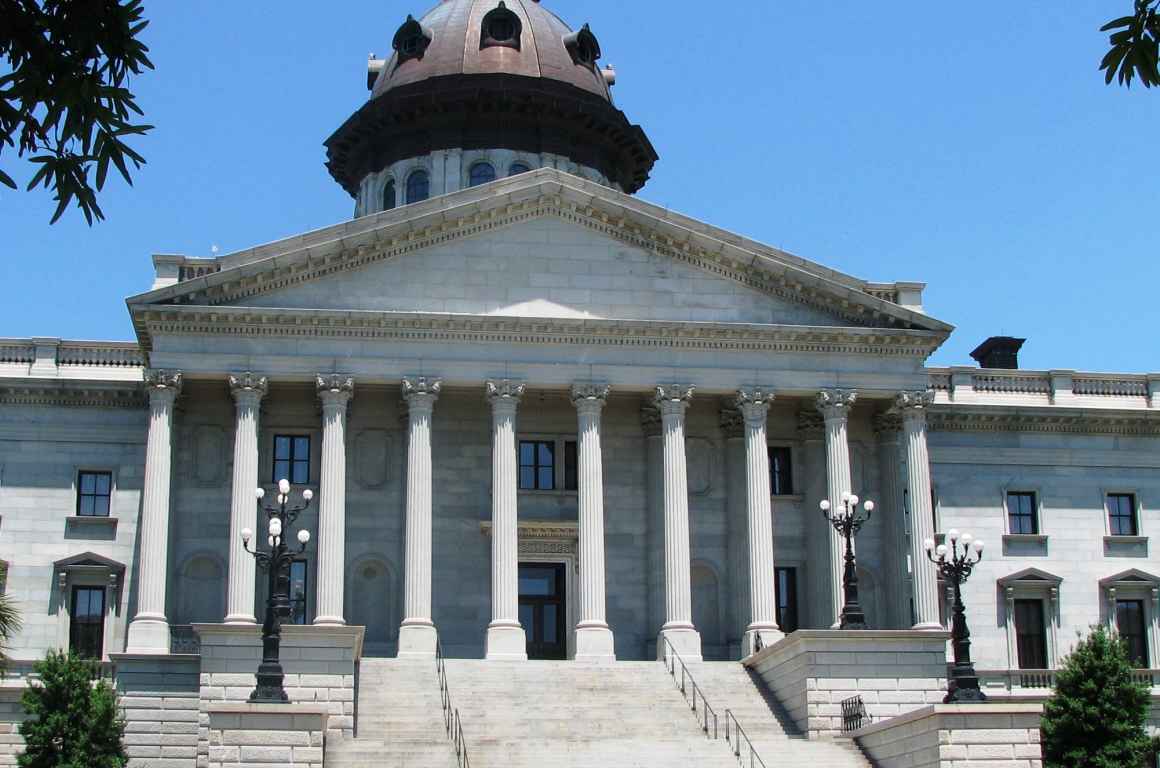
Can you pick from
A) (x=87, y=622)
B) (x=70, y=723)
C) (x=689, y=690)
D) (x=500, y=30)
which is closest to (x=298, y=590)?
(x=87, y=622)

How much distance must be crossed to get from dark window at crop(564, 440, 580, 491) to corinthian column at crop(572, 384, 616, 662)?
2.22 meters

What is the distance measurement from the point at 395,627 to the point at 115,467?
10079mm

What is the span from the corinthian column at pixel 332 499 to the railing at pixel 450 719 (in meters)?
3.10

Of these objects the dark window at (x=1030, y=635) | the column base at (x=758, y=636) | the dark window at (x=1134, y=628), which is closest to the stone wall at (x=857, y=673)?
the column base at (x=758, y=636)

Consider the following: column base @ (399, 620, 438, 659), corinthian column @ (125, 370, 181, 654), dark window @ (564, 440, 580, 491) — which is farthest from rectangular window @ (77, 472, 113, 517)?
dark window @ (564, 440, 580, 491)

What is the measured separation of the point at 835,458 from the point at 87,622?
73.1 ft

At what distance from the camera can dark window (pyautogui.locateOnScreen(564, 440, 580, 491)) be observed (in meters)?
52.0

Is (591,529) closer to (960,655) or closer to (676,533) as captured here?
(676,533)

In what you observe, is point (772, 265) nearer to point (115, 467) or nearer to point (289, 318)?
point (289, 318)

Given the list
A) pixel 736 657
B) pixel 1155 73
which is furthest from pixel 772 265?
pixel 1155 73

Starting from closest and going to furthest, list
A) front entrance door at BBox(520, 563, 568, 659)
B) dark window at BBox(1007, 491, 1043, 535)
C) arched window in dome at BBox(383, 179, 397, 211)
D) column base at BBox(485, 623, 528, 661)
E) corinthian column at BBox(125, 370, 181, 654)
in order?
corinthian column at BBox(125, 370, 181, 654) < column base at BBox(485, 623, 528, 661) < front entrance door at BBox(520, 563, 568, 659) < dark window at BBox(1007, 491, 1043, 535) < arched window in dome at BBox(383, 179, 397, 211)

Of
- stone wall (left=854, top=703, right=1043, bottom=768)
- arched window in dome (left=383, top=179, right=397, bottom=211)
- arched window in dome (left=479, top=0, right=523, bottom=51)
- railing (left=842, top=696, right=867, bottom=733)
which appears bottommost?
stone wall (left=854, top=703, right=1043, bottom=768)

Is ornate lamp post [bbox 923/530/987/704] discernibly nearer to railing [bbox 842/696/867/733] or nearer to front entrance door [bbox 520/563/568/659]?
railing [bbox 842/696/867/733]

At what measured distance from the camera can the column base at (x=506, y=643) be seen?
152 feet
